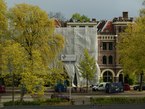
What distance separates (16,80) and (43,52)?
20296 millimetres

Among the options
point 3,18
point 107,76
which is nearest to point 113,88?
point 3,18

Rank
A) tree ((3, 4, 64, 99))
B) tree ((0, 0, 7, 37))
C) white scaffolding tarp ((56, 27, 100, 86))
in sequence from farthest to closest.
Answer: white scaffolding tarp ((56, 27, 100, 86)), tree ((3, 4, 64, 99)), tree ((0, 0, 7, 37))

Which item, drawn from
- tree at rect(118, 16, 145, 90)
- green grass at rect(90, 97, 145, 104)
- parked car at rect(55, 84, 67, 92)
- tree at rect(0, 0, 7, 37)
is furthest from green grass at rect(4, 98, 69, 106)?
tree at rect(0, 0, 7, 37)

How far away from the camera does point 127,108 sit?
37188 mm

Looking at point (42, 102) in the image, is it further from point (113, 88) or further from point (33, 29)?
point (113, 88)

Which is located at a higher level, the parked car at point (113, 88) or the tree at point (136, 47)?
the tree at point (136, 47)

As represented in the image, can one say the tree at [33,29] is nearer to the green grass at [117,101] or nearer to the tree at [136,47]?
the tree at [136,47]

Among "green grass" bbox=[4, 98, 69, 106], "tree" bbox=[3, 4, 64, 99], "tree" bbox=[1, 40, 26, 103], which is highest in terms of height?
"tree" bbox=[3, 4, 64, 99]

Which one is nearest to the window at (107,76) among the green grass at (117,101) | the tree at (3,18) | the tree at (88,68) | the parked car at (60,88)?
the tree at (88,68)

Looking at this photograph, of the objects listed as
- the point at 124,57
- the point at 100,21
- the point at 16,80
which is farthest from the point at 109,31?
the point at 16,80

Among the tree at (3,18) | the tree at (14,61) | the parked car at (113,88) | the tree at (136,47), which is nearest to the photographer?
the tree at (14,61)

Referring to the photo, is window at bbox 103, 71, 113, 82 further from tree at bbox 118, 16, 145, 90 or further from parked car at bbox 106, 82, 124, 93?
parked car at bbox 106, 82, 124, 93

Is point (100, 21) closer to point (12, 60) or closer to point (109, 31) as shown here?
point (109, 31)

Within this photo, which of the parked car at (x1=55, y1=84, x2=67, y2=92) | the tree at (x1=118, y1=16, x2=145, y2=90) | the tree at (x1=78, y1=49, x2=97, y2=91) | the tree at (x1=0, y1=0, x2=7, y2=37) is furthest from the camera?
the tree at (x1=78, y1=49, x2=97, y2=91)
